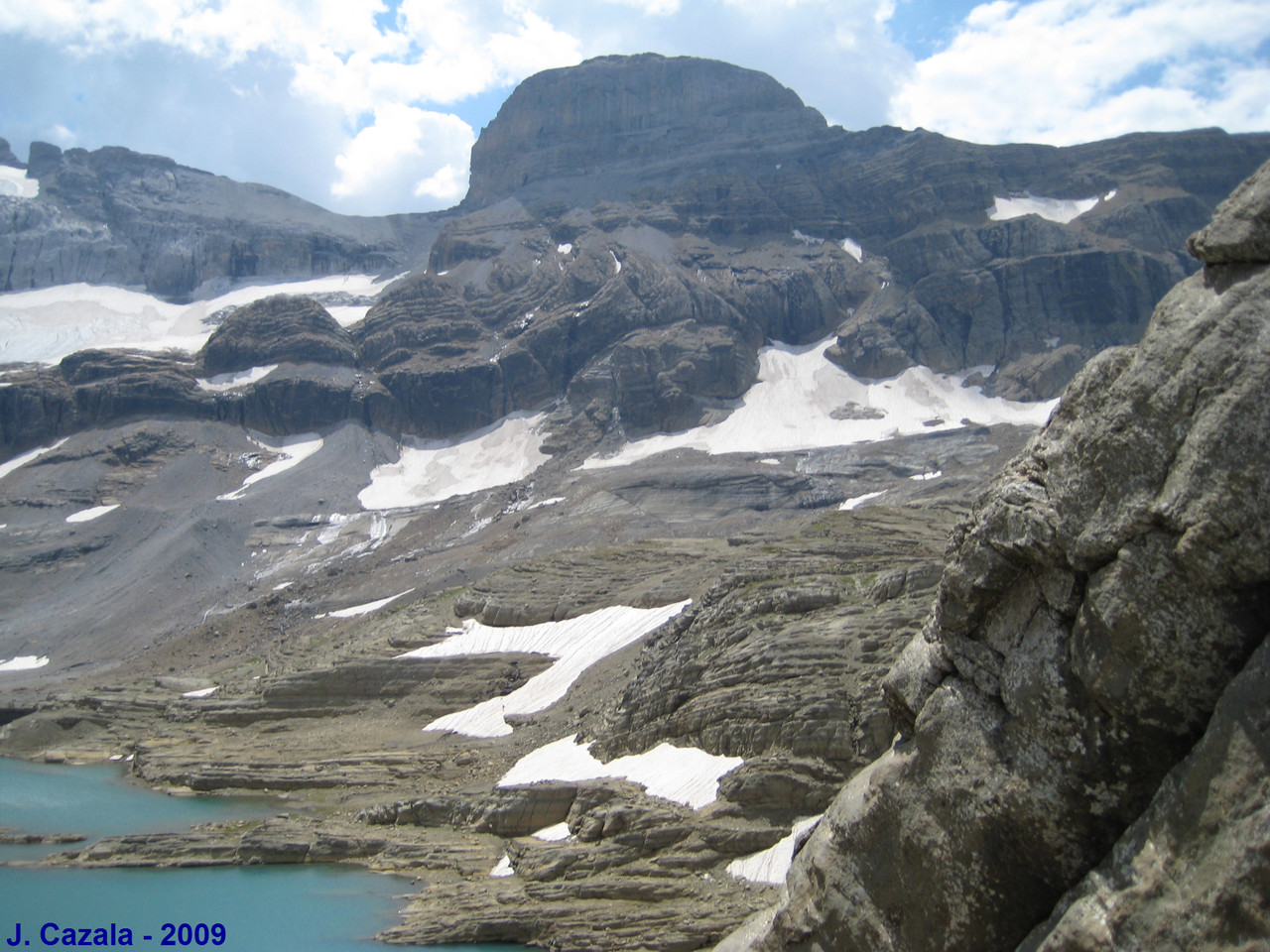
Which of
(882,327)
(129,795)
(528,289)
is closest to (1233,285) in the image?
(129,795)

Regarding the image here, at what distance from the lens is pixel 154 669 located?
8556 centimetres

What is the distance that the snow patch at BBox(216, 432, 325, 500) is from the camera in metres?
135

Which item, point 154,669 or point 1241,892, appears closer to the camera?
point 1241,892

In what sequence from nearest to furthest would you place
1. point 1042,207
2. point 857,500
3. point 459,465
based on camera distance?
point 857,500
point 459,465
point 1042,207

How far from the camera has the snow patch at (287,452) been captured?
135000 millimetres

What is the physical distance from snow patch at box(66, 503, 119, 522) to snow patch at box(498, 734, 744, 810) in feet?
333

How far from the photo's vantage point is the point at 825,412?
14538 cm

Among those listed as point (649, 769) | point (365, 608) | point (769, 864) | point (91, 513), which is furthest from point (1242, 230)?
point (91, 513)

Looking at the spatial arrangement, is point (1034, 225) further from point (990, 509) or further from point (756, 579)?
point (990, 509)

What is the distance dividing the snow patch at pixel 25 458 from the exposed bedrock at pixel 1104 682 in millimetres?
153557

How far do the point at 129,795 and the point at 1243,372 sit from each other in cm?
5210

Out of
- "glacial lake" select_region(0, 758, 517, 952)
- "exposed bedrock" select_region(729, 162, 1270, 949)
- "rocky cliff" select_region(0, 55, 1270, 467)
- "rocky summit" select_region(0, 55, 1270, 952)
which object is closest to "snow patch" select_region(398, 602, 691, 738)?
"rocky summit" select_region(0, 55, 1270, 952)

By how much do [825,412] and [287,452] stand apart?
252 feet

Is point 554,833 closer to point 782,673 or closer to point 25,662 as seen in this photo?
point 782,673
